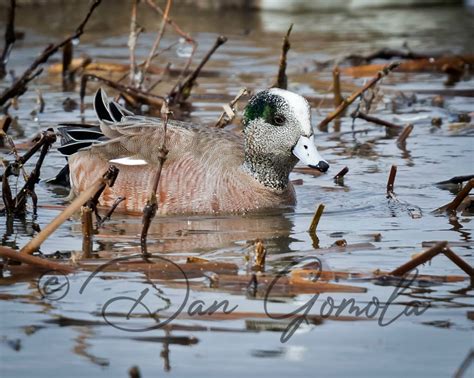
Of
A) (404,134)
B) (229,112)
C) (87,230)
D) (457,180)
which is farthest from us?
(404,134)

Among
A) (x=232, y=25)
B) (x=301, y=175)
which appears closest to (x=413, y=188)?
(x=301, y=175)

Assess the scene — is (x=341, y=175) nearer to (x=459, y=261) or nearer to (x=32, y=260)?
(x=459, y=261)

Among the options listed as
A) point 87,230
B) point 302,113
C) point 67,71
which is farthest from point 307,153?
point 67,71

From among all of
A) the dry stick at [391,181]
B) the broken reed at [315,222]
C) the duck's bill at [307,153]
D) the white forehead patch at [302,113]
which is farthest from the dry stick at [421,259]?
the dry stick at [391,181]

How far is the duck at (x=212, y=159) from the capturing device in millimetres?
7105

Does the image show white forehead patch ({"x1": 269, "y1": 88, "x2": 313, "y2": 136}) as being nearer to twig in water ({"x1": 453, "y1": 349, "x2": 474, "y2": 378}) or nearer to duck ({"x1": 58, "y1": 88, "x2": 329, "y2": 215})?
duck ({"x1": 58, "y1": 88, "x2": 329, "y2": 215})

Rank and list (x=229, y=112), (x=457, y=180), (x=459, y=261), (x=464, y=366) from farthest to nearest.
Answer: (x=229, y=112) → (x=457, y=180) → (x=459, y=261) → (x=464, y=366)

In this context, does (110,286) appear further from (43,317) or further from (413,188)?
(413,188)

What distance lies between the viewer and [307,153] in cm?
693

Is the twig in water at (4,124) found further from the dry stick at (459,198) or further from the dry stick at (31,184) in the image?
the dry stick at (459,198)

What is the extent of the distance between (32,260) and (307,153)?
7.12 feet

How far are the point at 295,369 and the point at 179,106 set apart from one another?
20.7 ft

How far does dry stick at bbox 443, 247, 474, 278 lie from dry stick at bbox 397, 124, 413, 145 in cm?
380

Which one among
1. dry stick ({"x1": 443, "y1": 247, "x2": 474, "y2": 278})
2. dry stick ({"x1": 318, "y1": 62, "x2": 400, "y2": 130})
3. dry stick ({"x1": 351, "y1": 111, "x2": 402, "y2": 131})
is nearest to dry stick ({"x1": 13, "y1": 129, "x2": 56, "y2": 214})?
dry stick ({"x1": 443, "y1": 247, "x2": 474, "y2": 278})
